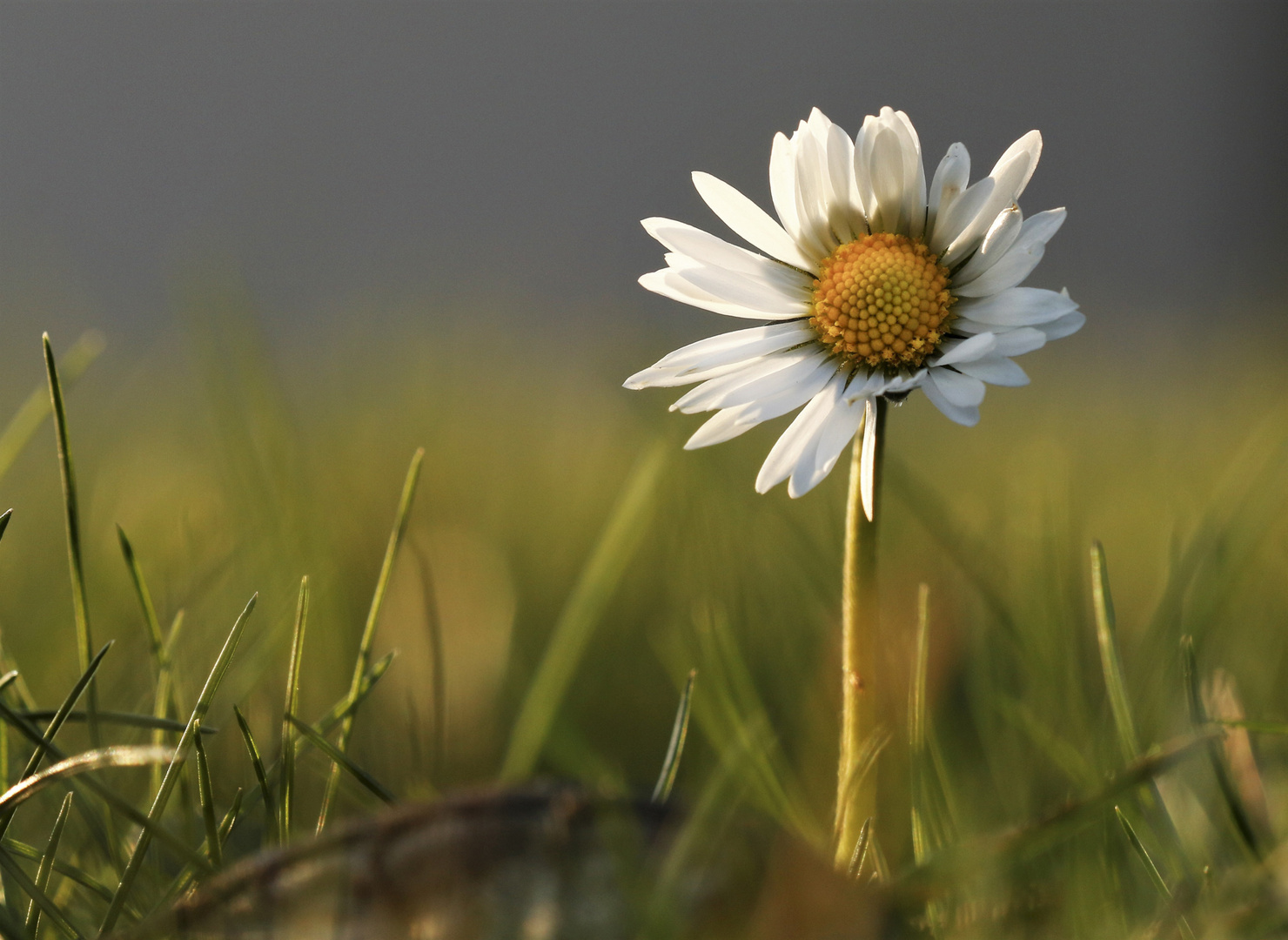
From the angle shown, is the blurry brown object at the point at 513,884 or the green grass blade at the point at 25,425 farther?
the green grass blade at the point at 25,425

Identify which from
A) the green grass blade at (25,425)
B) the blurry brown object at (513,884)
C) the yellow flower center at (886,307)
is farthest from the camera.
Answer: the green grass blade at (25,425)

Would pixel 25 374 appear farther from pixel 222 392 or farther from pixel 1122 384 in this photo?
pixel 1122 384

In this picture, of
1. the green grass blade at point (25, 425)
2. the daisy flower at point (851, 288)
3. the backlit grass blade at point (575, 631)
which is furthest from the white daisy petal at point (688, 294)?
the green grass blade at point (25, 425)

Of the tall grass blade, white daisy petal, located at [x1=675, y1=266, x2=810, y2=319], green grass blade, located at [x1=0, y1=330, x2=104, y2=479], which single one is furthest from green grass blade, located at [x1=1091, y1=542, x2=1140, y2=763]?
green grass blade, located at [x1=0, y1=330, x2=104, y2=479]

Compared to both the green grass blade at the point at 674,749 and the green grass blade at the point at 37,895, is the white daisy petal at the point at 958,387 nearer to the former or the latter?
the green grass blade at the point at 674,749

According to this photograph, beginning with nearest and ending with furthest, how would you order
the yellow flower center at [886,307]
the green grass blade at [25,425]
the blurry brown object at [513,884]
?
1. the blurry brown object at [513,884]
2. the yellow flower center at [886,307]
3. the green grass blade at [25,425]

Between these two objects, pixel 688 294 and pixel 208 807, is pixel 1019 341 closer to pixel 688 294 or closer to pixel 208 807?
pixel 688 294
